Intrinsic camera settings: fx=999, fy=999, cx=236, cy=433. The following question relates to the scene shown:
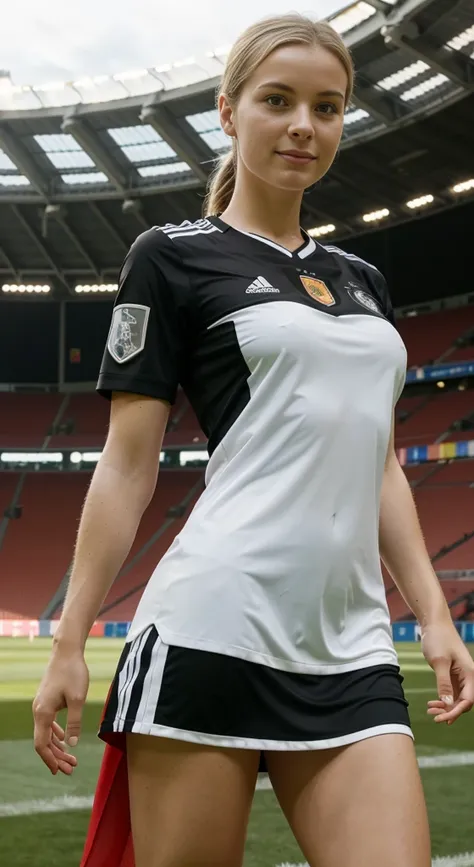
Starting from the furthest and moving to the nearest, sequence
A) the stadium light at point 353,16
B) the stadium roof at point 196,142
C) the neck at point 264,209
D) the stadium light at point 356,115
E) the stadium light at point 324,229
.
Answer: the stadium light at point 324,229
the stadium light at point 356,115
the stadium roof at point 196,142
the stadium light at point 353,16
the neck at point 264,209

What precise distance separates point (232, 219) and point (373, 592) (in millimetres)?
838

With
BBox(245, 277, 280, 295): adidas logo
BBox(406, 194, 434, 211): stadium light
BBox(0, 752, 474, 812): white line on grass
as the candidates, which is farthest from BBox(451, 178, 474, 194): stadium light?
BBox(245, 277, 280, 295): adidas logo

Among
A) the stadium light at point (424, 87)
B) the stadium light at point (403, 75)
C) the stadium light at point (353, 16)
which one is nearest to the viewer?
the stadium light at point (353, 16)

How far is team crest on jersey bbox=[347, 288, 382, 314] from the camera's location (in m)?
2.06

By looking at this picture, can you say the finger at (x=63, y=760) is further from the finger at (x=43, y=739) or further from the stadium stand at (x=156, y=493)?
the stadium stand at (x=156, y=493)

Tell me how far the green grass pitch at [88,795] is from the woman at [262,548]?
8.99ft

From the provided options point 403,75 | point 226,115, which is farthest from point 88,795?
point 403,75

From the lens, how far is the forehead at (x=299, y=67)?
196cm

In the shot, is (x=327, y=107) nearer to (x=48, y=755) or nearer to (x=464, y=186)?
(x=48, y=755)

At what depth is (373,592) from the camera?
1.88 m

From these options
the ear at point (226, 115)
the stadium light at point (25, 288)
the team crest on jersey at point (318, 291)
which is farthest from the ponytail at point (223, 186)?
the stadium light at point (25, 288)

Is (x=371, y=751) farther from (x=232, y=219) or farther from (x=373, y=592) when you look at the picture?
(x=232, y=219)

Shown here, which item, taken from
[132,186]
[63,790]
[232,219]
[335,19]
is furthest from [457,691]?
[132,186]

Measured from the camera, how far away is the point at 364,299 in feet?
6.86
